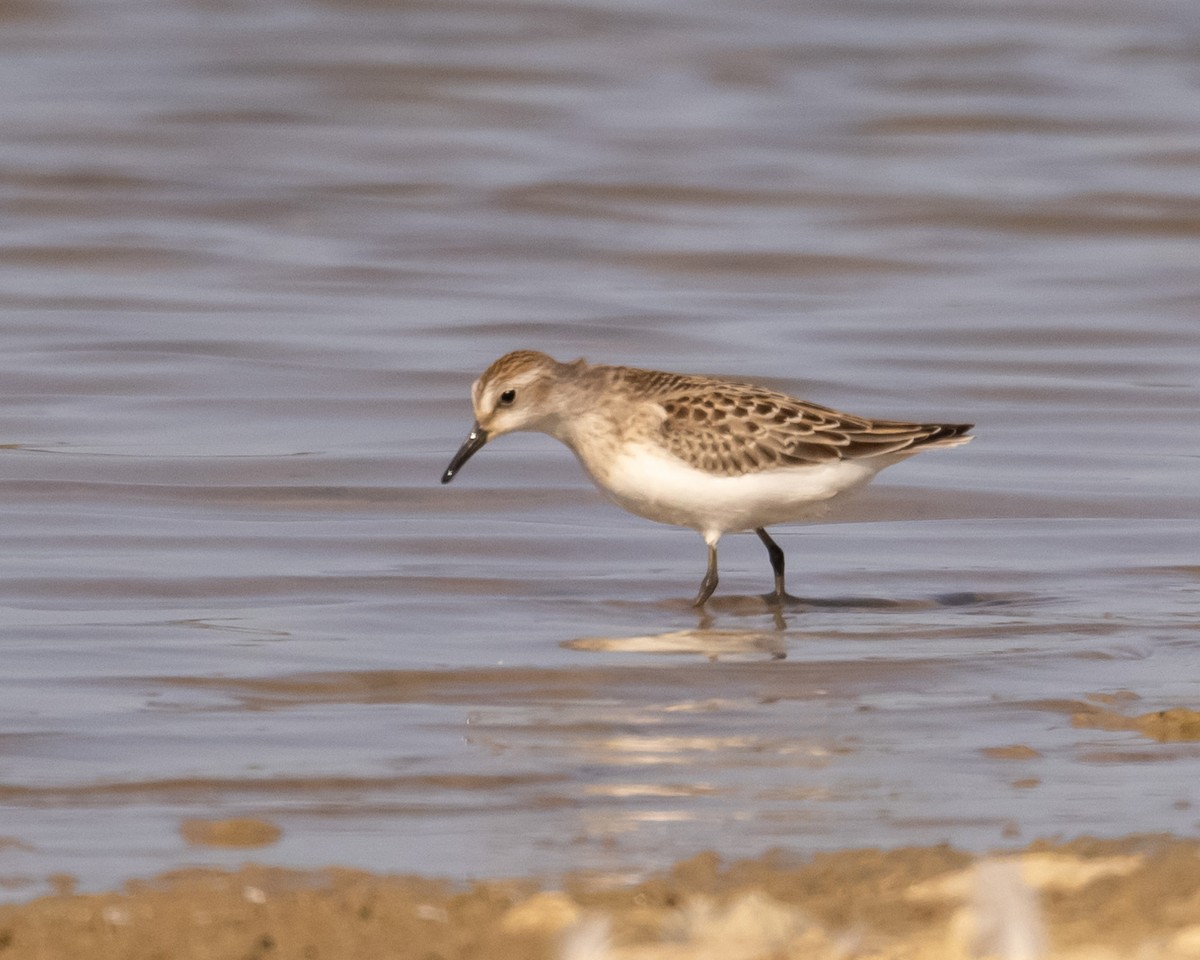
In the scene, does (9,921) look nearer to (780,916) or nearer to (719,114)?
(780,916)

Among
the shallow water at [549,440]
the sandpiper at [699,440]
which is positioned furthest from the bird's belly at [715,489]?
the shallow water at [549,440]

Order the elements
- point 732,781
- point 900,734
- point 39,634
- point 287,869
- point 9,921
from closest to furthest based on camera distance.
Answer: point 9,921 < point 287,869 < point 732,781 < point 900,734 < point 39,634

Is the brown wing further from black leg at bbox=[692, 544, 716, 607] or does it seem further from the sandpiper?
black leg at bbox=[692, 544, 716, 607]

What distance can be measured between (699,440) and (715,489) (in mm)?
191

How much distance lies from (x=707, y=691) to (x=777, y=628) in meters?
1.18

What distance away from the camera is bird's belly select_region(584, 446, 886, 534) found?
8.42 metres

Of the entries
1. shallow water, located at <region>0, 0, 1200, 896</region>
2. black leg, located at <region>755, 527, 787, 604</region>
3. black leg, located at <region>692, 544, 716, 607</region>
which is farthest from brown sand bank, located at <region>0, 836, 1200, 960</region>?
black leg, located at <region>755, 527, 787, 604</region>

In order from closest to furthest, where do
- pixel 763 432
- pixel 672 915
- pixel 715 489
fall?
pixel 672 915, pixel 715 489, pixel 763 432

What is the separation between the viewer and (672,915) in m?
4.41

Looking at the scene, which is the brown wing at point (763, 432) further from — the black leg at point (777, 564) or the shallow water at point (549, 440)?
the shallow water at point (549, 440)

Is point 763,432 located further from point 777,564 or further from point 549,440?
point 549,440

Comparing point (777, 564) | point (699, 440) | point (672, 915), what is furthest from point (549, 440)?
point (672, 915)

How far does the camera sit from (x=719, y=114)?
74.4ft

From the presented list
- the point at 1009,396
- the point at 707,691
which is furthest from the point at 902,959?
the point at 1009,396
